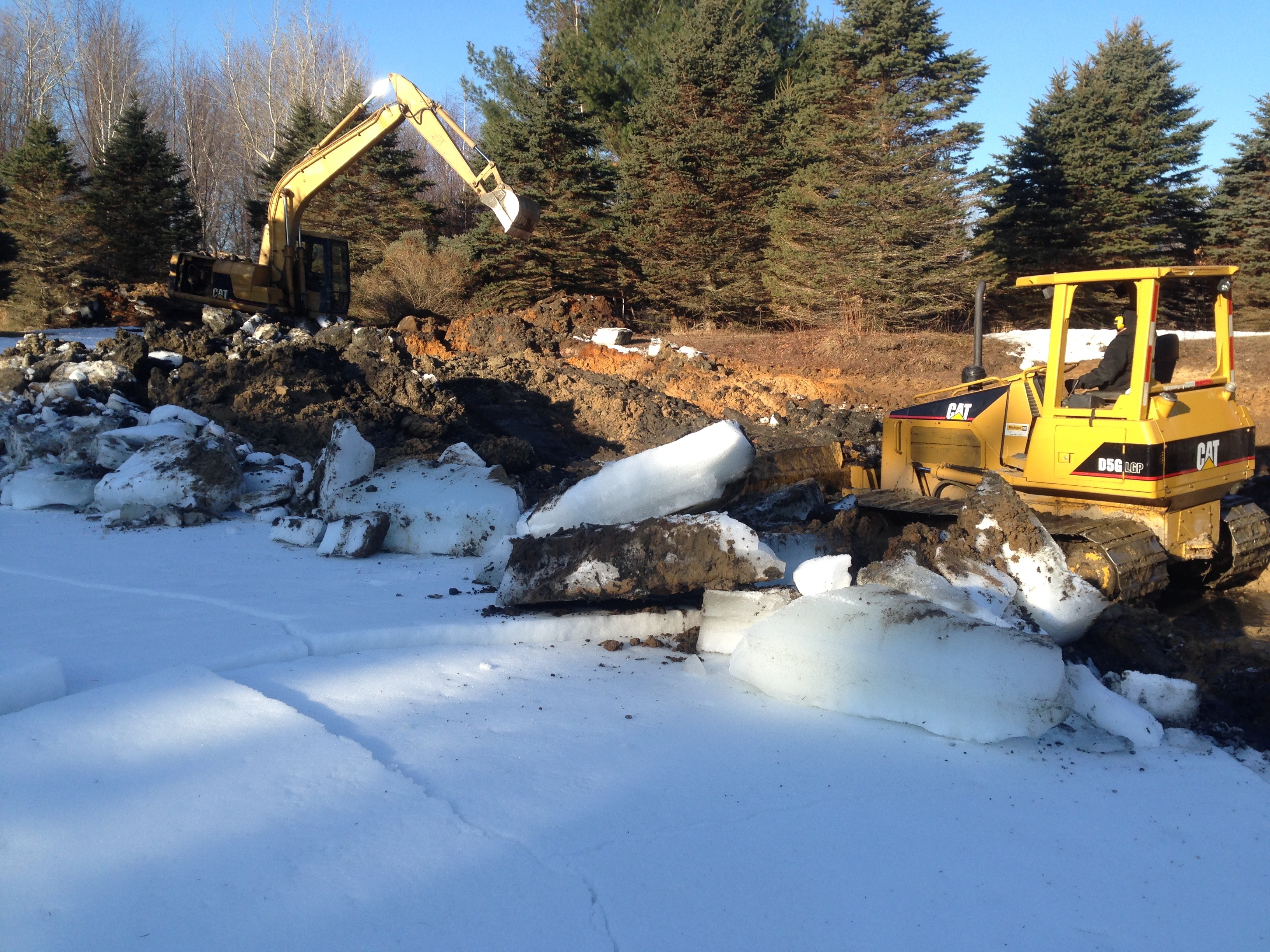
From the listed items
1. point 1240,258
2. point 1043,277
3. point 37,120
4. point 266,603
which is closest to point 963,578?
point 1043,277

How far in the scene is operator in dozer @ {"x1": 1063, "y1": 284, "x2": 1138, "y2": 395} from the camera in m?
5.60

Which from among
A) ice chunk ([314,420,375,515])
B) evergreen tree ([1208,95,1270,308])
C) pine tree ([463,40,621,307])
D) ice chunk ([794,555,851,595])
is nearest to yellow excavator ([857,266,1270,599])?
ice chunk ([794,555,851,595])

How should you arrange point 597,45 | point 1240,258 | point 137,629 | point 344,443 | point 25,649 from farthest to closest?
point 597,45 → point 1240,258 → point 344,443 → point 137,629 → point 25,649

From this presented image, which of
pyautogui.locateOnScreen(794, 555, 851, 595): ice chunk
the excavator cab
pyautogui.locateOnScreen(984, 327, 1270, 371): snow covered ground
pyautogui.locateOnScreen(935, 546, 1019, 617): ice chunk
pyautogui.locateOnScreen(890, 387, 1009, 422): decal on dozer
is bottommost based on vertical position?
pyautogui.locateOnScreen(935, 546, 1019, 617): ice chunk

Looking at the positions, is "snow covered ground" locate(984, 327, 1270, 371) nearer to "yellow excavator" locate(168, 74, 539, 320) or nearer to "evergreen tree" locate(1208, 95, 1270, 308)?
"evergreen tree" locate(1208, 95, 1270, 308)

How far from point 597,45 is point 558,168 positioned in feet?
19.3

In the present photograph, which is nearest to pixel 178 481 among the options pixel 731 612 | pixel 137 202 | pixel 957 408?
pixel 731 612

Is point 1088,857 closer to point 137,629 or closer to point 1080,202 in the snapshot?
point 137,629

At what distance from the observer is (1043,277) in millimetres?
6316

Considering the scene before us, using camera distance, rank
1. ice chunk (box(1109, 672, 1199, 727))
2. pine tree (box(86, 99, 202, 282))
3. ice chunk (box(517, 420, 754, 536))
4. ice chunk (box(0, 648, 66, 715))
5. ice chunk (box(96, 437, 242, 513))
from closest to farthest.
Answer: ice chunk (box(0, 648, 66, 715))
ice chunk (box(1109, 672, 1199, 727))
ice chunk (box(517, 420, 754, 536))
ice chunk (box(96, 437, 242, 513))
pine tree (box(86, 99, 202, 282))

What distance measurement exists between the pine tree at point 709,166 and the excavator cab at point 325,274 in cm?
808

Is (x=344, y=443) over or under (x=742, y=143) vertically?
under

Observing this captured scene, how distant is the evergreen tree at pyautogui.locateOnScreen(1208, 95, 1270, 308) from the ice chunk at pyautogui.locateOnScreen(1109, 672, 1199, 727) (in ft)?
74.9

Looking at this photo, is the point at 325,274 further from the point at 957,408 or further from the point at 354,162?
the point at 957,408
